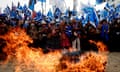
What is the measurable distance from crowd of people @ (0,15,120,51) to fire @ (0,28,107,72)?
0.43m

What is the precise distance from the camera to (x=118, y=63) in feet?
46.9

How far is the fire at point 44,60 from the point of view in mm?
9211

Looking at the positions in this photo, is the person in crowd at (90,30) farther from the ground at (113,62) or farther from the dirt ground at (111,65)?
the dirt ground at (111,65)

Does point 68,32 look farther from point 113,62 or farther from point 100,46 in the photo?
point 113,62

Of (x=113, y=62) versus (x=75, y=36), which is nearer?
(x=113, y=62)

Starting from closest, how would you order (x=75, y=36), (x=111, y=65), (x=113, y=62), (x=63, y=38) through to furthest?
1. (x=111, y=65)
2. (x=113, y=62)
3. (x=63, y=38)
4. (x=75, y=36)

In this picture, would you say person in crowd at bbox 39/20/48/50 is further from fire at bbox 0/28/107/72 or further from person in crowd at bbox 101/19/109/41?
person in crowd at bbox 101/19/109/41

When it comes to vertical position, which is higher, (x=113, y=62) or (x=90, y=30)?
(x=90, y=30)

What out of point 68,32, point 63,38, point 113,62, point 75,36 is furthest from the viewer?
point 68,32

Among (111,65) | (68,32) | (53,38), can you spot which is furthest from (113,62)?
(53,38)

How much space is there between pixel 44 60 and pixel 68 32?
388cm

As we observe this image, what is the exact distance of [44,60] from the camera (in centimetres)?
1456

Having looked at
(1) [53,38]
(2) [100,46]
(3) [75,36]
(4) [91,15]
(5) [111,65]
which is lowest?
(2) [100,46]

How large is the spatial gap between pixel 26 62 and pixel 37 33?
3.94m
